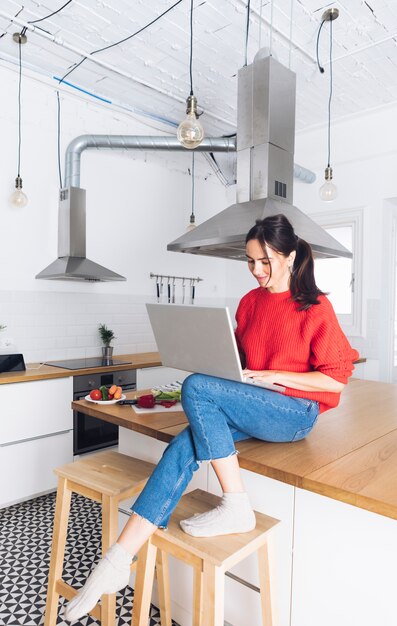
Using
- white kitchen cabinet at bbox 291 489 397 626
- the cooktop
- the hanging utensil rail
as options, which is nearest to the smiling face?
white kitchen cabinet at bbox 291 489 397 626

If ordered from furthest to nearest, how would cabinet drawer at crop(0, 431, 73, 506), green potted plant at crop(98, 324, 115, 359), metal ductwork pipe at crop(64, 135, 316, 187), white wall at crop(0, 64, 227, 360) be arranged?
green potted plant at crop(98, 324, 115, 359) < metal ductwork pipe at crop(64, 135, 316, 187) < white wall at crop(0, 64, 227, 360) < cabinet drawer at crop(0, 431, 73, 506)

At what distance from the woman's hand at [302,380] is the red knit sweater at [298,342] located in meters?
0.02

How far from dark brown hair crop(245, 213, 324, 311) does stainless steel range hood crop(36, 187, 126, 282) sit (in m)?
2.11

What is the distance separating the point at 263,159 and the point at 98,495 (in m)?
1.87

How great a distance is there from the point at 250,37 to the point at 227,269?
274 cm

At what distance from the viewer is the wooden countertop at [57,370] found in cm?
290

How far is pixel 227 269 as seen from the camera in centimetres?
544

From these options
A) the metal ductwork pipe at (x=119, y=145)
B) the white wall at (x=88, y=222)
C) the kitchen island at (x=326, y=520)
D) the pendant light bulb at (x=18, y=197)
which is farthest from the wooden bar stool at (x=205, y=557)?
the metal ductwork pipe at (x=119, y=145)

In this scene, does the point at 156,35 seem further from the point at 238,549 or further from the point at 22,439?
the point at 238,549

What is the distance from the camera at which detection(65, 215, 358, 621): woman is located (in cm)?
133

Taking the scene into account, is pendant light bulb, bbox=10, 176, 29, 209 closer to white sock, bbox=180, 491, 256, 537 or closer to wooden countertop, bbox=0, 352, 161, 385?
wooden countertop, bbox=0, 352, 161, 385

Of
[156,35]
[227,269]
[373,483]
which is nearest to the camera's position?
[373,483]

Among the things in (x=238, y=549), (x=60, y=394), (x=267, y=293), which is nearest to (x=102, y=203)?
(x=60, y=394)

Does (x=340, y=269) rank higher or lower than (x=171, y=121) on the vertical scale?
lower
